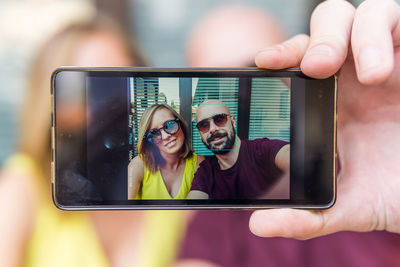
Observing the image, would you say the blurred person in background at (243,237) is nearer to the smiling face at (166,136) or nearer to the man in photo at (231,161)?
the man in photo at (231,161)

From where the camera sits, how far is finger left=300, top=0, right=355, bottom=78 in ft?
1.22

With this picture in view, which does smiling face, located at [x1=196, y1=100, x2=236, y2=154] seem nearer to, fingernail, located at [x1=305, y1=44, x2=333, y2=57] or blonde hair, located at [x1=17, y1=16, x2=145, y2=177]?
fingernail, located at [x1=305, y1=44, x2=333, y2=57]

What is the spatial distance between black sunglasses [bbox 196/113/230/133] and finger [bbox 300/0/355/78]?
132 mm

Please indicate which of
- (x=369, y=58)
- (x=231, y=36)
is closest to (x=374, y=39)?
(x=369, y=58)

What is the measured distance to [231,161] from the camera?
0.43 metres

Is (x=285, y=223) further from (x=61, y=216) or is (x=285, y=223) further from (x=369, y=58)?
(x=61, y=216)

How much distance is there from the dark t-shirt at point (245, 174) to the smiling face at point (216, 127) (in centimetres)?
2

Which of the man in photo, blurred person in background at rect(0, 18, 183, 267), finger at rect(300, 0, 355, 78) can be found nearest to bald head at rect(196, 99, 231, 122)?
the man in photo

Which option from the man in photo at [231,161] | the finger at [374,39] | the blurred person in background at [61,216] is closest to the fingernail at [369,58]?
the finger at [374,39]

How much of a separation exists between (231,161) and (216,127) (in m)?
0.06

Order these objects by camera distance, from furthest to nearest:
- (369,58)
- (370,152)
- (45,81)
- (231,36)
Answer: (231,36) → (45,81) → (370,152) → (369,58)

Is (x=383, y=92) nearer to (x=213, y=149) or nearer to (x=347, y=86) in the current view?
(x=347, y=86)

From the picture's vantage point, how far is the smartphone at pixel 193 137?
42 cm

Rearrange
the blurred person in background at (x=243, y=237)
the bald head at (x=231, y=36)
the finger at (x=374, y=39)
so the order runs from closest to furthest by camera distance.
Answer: the finger at (x=374, y=39), the blurred person in background at (x=243, y=237), the bald head at (x=231, y=36)
